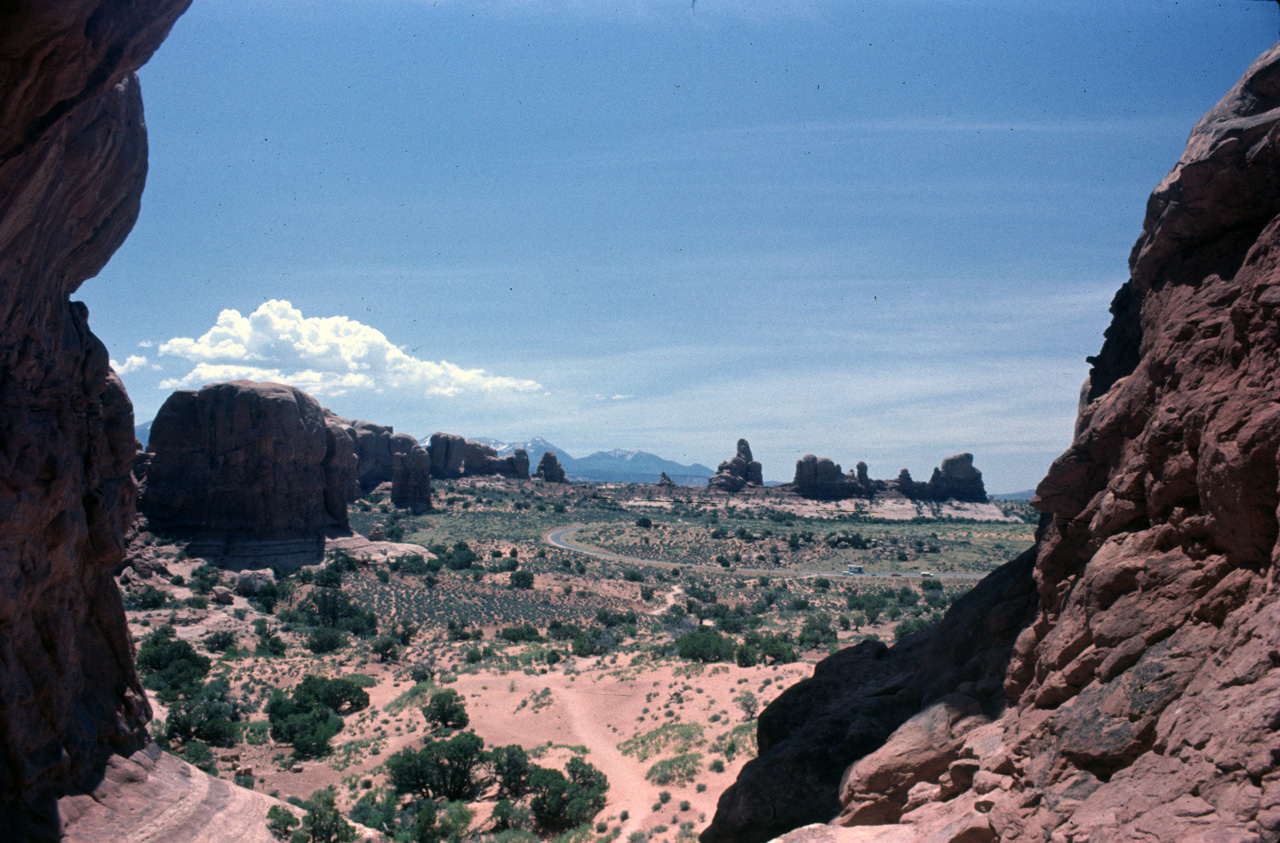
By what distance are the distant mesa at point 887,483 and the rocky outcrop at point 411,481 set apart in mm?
55949

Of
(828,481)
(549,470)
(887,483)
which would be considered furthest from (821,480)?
(549,470)

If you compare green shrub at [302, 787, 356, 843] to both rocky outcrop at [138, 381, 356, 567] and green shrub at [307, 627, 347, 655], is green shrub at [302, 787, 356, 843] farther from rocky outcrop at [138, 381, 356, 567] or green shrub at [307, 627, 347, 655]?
rocky outcrop at [138, 381, 356, 567]

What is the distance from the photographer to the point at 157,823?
37.4ft

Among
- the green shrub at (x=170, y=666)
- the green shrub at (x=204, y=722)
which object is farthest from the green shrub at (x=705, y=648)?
the green shrub at (x=170, y=666)

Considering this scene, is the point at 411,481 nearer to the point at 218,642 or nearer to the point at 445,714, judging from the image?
the point at 218,642

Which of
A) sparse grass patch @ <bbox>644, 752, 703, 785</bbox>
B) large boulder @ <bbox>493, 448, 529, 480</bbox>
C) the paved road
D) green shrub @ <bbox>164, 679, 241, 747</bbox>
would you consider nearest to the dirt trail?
sparse grass patch @ <bbox>644, 752, 703, 785</bbox>

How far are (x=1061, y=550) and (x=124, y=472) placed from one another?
53.1 feet

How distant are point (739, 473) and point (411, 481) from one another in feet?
186

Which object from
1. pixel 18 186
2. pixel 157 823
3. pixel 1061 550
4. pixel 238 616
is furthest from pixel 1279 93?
pixel 238 616

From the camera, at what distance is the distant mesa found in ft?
356

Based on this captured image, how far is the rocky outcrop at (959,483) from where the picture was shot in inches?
4405

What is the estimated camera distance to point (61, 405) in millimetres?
11273

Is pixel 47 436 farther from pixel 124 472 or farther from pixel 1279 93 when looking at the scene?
pixel 1279 93

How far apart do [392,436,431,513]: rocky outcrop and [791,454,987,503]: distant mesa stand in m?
55.9
